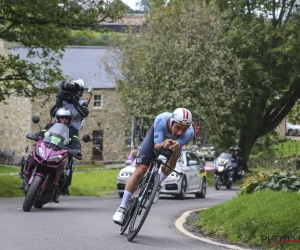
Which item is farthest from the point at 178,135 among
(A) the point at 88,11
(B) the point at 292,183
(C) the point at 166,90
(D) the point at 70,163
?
(C) the point at 166,90

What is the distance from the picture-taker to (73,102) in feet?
52.4

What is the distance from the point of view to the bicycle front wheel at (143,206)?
10.7 m

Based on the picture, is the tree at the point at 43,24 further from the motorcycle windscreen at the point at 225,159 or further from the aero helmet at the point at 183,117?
the aero helmet at the point at 183,117

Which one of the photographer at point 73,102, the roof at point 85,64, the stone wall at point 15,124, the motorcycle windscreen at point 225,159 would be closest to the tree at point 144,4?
the roof at point 85,64

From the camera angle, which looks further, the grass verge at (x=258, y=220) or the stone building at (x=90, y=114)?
the stone building at (x=90, y=114)

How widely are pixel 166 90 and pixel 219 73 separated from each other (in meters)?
3.15

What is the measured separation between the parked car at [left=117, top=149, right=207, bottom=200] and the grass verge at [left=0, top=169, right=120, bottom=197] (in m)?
1.72

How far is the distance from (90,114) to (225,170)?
2843 cm

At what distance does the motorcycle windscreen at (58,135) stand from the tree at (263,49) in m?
29.0

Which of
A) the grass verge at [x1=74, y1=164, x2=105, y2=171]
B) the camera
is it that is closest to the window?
the grass verge at [x1=74, y1=164, x2=105, y2=171]

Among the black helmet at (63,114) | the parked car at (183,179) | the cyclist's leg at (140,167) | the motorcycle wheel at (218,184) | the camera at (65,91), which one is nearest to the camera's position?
the cyclist's leg at (140,167)

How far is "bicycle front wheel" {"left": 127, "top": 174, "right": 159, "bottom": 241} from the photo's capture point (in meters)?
10.7

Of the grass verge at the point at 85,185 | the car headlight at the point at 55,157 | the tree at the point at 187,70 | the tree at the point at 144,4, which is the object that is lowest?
the grass verge at the point at 85,185

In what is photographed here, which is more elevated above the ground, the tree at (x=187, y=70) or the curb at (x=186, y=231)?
the tree at (x=187, y=70)
